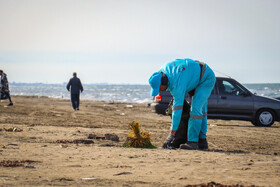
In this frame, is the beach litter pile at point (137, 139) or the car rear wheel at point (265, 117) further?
the car rear wheel at point (265, 117)

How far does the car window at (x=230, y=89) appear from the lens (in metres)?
14.0

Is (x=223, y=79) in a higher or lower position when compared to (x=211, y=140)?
higher

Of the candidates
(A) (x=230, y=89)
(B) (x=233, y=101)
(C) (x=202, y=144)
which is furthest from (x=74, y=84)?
(C) (x=202, y=144)

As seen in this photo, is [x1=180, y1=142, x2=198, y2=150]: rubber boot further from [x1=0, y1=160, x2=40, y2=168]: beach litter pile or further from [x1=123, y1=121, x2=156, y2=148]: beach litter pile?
[x1=0, y1=160, x2=40, y2=168]: beach litter pile

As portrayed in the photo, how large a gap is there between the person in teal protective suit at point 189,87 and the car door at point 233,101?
22.9ft

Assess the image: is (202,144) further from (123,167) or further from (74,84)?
(74,84)

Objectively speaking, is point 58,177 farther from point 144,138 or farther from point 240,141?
point 240,141

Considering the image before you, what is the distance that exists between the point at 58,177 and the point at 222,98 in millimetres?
10313

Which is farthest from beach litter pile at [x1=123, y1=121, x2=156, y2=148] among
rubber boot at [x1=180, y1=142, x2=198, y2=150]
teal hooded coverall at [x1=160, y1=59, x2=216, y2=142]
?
teal hooded coverall at [x1=160, y1=59, x2=216, y2=142]

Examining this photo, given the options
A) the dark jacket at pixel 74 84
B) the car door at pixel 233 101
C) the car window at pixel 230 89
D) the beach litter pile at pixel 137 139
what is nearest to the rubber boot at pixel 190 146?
the beach litter pile at pixel 137 139

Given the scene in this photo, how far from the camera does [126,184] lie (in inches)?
167

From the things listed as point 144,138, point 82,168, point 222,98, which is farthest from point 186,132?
point 222,98

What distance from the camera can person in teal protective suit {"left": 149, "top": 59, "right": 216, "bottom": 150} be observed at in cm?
637

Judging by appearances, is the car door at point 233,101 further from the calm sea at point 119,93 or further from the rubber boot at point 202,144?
the calm sea at point 119,93
